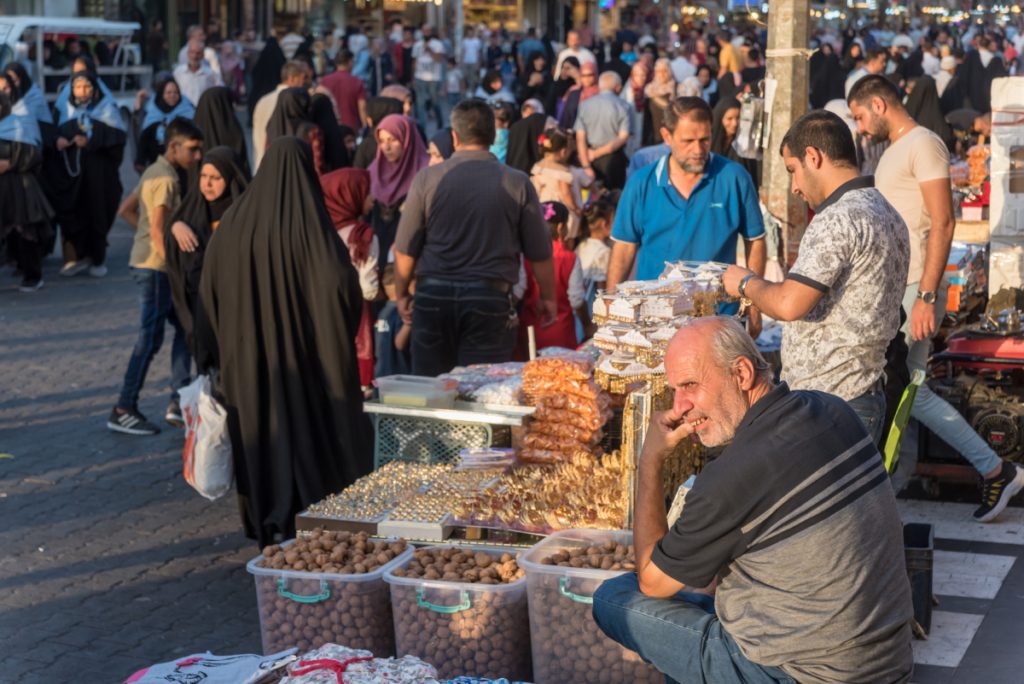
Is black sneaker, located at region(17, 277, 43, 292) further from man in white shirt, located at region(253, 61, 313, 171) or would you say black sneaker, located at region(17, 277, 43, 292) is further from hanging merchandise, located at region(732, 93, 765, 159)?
hanging merchandise, located at region(732, 93, 765, 159)

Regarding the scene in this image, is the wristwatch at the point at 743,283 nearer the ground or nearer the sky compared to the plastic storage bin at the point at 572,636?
nearer the sky

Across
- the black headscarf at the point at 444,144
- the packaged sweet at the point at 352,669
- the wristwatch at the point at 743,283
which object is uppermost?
the black headscarf at the point at 444,144

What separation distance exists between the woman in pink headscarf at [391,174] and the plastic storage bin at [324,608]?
4.55m

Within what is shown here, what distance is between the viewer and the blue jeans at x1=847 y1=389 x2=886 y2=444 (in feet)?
18.6

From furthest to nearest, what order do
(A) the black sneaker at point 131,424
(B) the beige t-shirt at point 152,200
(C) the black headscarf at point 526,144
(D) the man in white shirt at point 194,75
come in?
1. (D) the man in white shirt at point 194,75
2. (C) the black headscarf at point 526,144
3. (A) the black sneaker at point 131,424
4. (B) the beige t-shirt at point 152,200

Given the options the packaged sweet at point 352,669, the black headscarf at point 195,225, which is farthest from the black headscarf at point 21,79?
the packaged sweet at point 352,669

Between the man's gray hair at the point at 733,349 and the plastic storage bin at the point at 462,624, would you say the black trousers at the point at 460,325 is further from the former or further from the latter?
the man's gray hair at the point at 733,349

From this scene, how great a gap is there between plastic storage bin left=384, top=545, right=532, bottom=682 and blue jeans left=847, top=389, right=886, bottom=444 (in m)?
1.43

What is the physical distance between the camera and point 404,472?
6.21m

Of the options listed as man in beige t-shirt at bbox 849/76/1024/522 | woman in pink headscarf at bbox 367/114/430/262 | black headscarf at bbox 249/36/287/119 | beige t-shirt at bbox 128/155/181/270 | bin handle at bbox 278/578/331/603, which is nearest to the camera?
bin handle at bbox 278/578/331/603

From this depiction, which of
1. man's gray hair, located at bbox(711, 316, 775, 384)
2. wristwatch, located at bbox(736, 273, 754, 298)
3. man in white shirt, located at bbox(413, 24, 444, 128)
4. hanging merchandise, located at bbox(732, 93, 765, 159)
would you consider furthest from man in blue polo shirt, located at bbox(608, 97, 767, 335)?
man in white shirt, located at bbox(413, 24, 444, 128)

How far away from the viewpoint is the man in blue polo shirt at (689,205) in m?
6.81

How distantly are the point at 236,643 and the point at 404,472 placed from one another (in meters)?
0.92

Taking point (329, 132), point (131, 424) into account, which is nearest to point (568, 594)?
point (131, 424)
